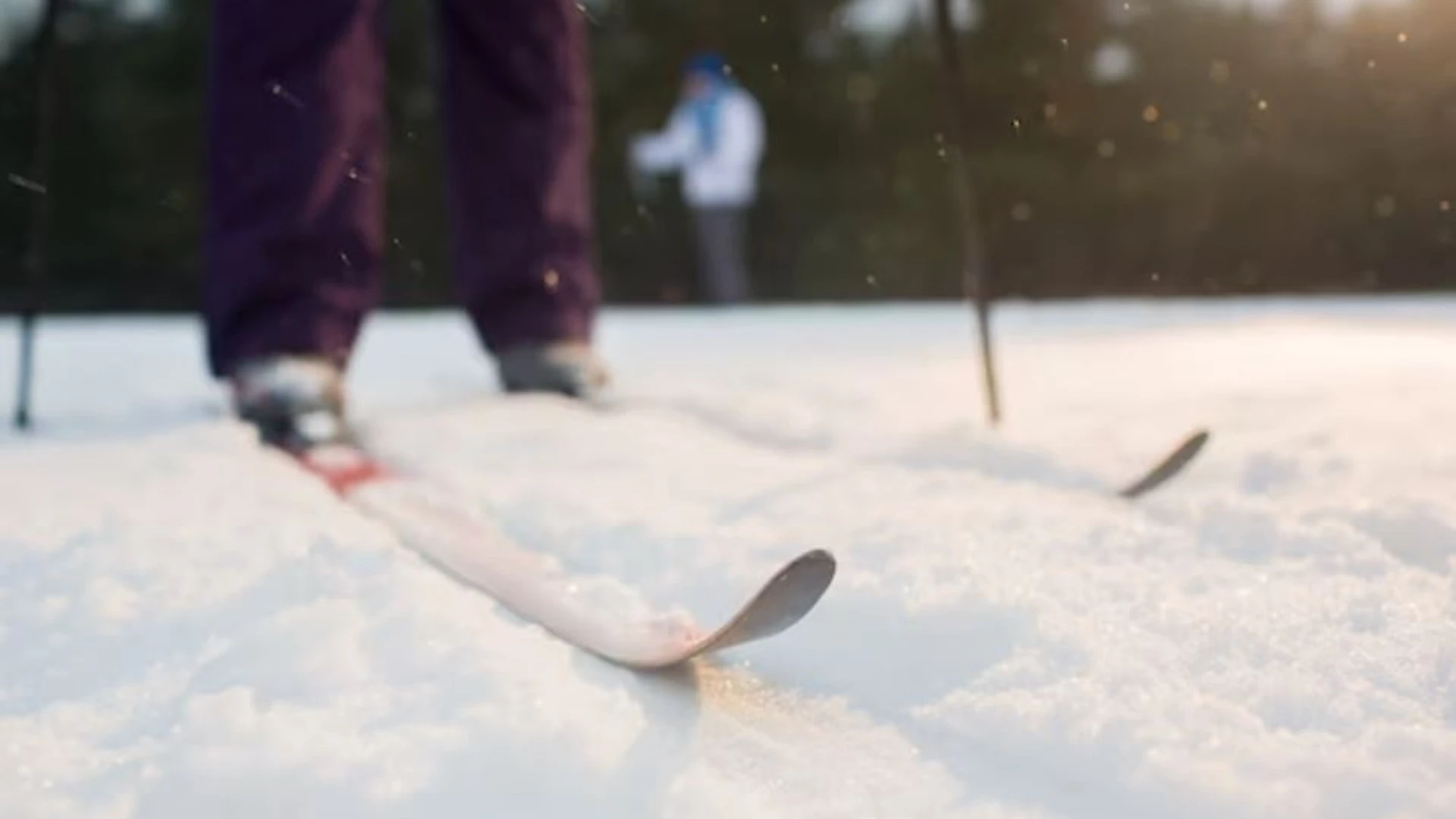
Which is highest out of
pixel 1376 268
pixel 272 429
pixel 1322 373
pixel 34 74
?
pixel 34 74

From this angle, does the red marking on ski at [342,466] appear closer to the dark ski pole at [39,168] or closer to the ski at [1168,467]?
the dark ski pole at [39,168]

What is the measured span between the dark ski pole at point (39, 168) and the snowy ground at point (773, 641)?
321mm

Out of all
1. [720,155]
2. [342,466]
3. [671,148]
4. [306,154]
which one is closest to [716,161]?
[720,155]

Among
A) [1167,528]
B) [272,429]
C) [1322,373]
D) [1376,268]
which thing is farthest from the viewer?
[1376,268]

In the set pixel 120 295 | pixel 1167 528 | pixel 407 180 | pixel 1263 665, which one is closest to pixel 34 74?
pixel 1167 528

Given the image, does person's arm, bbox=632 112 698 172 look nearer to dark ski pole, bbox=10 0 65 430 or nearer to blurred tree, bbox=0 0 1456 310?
blurred tree, bbox=0 0 1456 310

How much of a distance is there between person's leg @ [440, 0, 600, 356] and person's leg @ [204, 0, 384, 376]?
0.24 metres

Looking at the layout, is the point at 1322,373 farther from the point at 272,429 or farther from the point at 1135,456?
the point at 272,429

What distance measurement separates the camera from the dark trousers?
7781 mm

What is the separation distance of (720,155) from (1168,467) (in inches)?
259

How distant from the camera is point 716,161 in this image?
7680 mm

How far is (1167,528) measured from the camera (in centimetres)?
113

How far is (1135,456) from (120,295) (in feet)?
38.9

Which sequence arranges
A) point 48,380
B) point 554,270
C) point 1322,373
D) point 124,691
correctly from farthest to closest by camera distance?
point 48,380
point 1322,373
point 554,270
point 124,691
